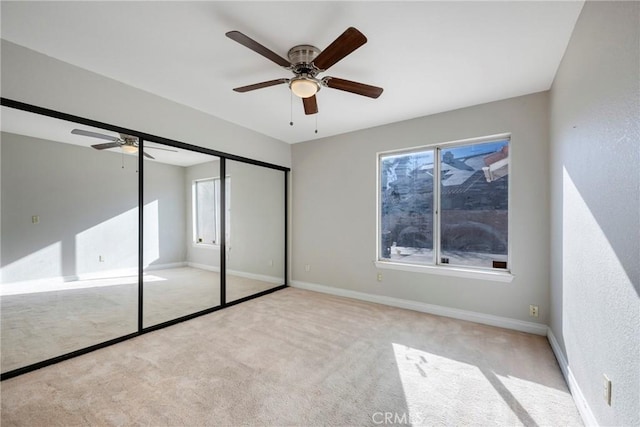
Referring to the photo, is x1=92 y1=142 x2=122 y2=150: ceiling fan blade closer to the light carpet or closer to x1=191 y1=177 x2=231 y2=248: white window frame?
x1=191 y1=177 x2=231 y2=248: white window frame

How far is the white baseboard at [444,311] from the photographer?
2906 mm

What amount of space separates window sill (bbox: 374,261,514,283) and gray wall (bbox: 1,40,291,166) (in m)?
2.83

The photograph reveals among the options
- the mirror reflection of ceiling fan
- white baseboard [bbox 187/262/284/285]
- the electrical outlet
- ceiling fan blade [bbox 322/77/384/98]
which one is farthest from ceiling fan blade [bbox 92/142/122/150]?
the electrical outlet

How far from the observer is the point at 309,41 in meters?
2.05

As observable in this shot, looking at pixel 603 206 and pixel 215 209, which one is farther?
pixel 215 209

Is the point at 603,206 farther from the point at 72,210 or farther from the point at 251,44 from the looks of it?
the point at 72,210

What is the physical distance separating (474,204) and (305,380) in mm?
2785

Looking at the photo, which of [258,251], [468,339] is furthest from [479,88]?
[258,251]

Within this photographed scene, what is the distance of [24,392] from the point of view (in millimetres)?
1897

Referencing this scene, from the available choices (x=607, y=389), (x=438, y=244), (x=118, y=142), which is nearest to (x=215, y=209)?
(x=118, y=142)

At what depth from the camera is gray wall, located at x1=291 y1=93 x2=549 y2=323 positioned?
2891 mm

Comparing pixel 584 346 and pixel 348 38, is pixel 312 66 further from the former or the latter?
pixel 584 346

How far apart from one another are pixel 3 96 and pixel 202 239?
2.20 meters

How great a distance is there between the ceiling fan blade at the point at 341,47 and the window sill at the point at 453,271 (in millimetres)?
2762
